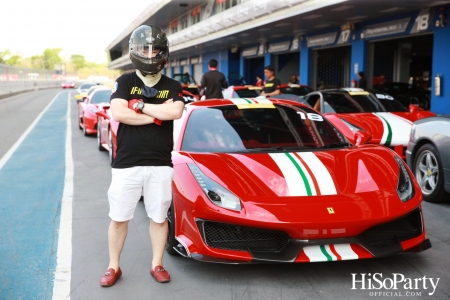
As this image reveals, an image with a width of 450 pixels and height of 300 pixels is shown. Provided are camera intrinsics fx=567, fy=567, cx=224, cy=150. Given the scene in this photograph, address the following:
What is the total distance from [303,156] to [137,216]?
2.22m

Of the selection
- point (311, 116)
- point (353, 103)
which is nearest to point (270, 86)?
point (353, 103)

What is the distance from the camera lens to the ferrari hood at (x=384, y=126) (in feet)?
27.1

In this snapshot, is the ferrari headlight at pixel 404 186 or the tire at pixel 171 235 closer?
the ferrari headlight at pixel 404 186

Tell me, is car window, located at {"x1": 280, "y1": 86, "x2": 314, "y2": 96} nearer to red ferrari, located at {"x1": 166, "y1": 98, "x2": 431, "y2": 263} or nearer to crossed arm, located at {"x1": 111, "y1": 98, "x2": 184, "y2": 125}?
red ferrari, located at {"x1": 166, "y1": 98, "x2": 431, "y2": 263}

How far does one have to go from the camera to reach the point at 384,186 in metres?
4.19

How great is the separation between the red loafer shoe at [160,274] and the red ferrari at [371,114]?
4460 mm

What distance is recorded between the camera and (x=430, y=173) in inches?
260

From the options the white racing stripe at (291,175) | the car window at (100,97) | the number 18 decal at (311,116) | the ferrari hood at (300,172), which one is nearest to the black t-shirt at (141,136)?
the ferrari hood at (300,172)

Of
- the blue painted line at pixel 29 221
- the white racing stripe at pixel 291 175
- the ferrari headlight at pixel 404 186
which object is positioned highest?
the white racing stripe at pixel 291 175

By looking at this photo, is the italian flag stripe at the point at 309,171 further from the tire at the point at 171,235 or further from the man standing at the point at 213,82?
the man standing at the point at 213,82

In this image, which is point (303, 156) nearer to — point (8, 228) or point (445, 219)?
point (445, 219)

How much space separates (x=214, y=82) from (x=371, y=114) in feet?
13.9
